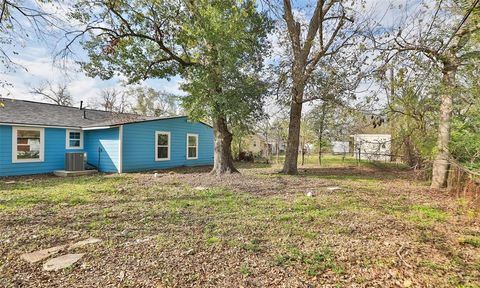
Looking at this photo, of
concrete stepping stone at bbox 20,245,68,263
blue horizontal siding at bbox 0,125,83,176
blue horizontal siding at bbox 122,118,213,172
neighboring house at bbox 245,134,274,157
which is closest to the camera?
concrete stepping stone at bbox 20,245,68,263

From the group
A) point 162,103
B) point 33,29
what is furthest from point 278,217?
point 162,103

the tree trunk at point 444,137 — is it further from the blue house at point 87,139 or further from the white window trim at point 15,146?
the white window trim at point 15,146

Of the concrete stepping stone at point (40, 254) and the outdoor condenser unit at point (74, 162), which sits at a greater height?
the outdoor condenser unit at point (74, 162)

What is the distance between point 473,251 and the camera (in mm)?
3080

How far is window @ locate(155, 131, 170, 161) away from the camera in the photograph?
12898mm

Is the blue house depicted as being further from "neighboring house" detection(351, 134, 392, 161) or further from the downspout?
"neighboring house" detection(351, 134, 392, 161)

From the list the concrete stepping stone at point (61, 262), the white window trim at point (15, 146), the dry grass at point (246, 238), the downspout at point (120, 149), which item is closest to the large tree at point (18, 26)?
the dry grass at point (246, 238)

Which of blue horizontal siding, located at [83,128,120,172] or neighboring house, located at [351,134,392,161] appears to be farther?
neighboring house, located at [351,134,392,161]

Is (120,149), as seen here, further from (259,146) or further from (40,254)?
(259,146)

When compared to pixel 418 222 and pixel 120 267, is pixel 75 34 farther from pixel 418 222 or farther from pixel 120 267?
pixel 418 222

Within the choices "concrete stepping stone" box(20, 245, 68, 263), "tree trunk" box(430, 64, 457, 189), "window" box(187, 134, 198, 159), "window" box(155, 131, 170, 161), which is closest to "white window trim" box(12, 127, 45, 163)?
"window" box(155, 131, 170, 161)

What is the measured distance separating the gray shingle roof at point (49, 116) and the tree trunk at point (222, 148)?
4.44 metres

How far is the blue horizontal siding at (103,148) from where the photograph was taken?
11227 millimetres

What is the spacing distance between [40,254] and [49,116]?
10.6 m
